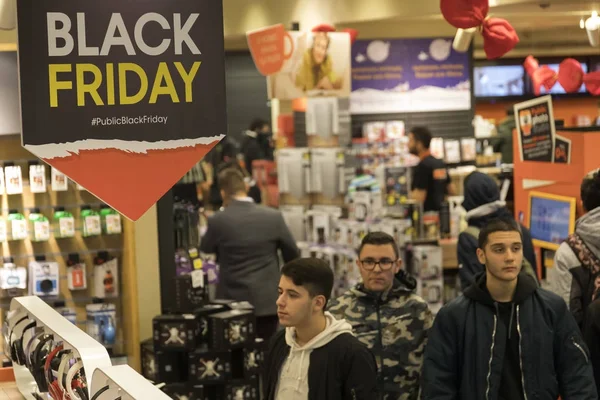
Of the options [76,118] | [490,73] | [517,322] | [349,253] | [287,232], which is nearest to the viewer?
[76,118]

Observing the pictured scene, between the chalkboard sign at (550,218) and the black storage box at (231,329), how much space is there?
222 centimetres

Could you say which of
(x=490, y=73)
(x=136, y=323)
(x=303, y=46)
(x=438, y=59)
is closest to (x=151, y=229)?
(x=136, y=323)

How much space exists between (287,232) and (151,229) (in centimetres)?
138

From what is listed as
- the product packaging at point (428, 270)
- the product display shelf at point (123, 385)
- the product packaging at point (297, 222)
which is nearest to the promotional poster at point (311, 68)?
the product packaging at point (297, 222)

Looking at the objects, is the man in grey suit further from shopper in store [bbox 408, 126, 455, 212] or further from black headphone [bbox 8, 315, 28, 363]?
shopper in store [bbox 408, 126, 455, 212]

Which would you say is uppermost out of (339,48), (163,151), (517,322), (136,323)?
(339,48)

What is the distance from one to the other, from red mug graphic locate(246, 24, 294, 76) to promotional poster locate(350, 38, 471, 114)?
142 inches

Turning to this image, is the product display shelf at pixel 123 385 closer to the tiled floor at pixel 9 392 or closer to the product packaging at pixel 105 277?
the tiled floor at pixel 9 392

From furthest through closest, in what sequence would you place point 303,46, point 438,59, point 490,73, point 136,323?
point 490,73
point 438,59
point 303,46
point 136,323

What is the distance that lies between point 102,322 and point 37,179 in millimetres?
1169

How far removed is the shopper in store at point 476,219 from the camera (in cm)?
609

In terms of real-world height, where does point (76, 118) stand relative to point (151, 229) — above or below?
above

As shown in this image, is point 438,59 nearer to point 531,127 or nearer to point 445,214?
point 445,214

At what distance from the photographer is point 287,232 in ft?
23.4
